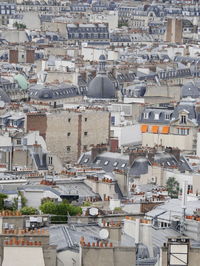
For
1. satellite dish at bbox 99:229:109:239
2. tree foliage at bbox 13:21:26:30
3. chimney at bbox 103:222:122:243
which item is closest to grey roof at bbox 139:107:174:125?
chimney at bbox 103:222:122:243

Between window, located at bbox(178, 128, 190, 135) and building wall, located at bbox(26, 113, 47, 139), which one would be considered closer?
building wall, located at bbox(26, 113, 47, 139)

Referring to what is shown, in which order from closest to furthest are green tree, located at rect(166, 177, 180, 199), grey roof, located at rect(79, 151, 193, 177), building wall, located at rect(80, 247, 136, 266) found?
building wall, located at rect(80, 247, 136, 266), green tree, located at rect(166, 177, 180, 199), grey roof, located at rect(79, 151, 193, 177)

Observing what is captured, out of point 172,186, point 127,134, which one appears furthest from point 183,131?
point 172,186

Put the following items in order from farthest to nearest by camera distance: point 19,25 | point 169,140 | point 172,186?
point 19,25 → point 169,140 → point 172,186

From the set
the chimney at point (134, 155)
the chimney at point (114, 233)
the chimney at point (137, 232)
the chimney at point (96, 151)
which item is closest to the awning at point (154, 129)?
the chimney at point (96, 151)

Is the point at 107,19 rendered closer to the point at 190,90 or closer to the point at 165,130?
the point at 190,90

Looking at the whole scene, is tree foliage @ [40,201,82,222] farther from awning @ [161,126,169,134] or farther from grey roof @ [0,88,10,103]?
grey roof @ [0,88,10,103]

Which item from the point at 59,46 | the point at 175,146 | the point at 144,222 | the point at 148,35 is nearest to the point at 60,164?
the point at 175,146

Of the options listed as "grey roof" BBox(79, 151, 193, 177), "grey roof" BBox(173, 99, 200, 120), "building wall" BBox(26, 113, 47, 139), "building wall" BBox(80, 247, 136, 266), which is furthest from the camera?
"grey roof" BBox(173, 99, 200, 120)

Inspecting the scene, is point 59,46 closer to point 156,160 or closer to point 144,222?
point 156,160
